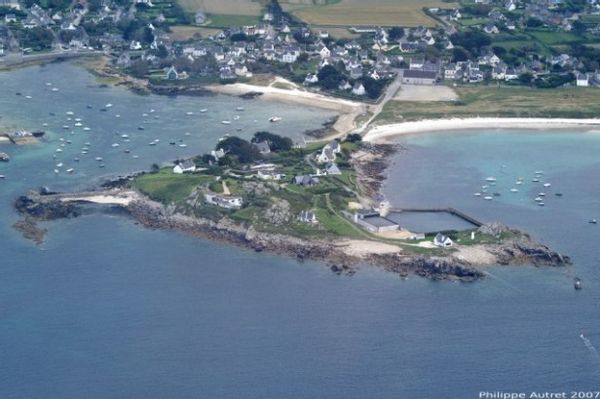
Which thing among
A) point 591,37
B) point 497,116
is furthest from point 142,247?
point 591,37

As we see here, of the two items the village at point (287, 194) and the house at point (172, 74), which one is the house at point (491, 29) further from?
the village at point (287, 194)

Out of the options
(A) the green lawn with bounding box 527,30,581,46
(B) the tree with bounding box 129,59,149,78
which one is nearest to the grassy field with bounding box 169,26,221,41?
(B) the tree with bounding box 129,59,149,78

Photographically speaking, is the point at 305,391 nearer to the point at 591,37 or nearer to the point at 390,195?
the point at 390,195

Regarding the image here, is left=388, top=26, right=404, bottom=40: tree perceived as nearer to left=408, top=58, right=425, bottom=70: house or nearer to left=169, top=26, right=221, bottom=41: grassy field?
left=408, top=58, right=425, bottom=70: house

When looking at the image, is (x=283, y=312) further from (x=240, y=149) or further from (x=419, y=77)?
(x=419, y=77)

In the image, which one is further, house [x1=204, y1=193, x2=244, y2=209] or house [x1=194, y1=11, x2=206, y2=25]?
house [x1=194, y1=11, x2=206, y2=25]

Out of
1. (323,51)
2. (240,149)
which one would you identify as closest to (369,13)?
(323,51)
